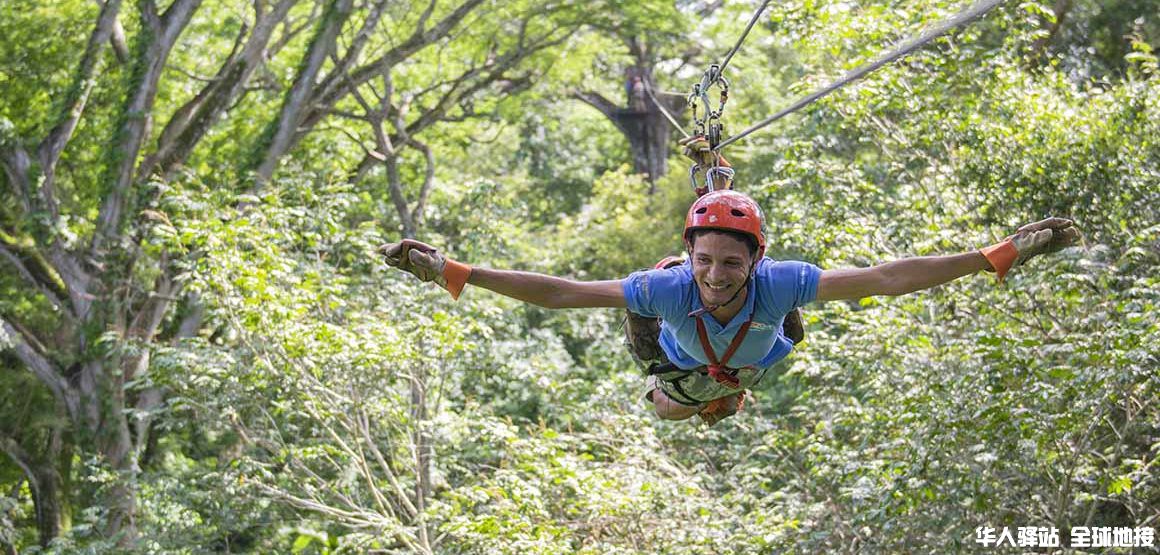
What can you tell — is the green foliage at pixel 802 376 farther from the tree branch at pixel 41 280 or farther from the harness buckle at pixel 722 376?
the harness buckle at pixel 722 376

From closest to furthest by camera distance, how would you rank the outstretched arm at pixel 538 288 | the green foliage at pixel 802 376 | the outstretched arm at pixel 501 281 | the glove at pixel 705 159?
1. the outstretched arm at pixel 501 281
2. the outstretched arm at pixel 538 288
3. the glove at pixel 705 159
4. the green foliage at pixel 802 376

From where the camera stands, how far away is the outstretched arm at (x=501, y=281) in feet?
13.0

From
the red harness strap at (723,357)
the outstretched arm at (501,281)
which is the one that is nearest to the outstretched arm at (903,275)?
the red harness strap at (723,357)

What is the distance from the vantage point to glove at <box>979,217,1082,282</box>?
3.72 m

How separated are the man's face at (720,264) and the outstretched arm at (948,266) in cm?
23

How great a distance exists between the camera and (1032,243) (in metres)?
3.74

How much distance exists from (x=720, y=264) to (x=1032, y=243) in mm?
895

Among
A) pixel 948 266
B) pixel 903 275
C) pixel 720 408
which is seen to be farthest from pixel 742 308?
pixel 720 408

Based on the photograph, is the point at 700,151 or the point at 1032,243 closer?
the point at 1032,243

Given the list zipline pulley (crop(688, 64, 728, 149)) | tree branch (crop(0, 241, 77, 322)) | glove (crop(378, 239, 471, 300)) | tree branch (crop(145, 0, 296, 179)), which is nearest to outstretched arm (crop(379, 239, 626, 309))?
glove (crop(378, 239, 471, 300))

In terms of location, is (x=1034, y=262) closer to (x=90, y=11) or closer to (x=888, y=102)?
(x=888, y=102)

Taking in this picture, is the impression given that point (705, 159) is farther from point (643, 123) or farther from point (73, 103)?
point (643, 123)

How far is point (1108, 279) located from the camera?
315 inches

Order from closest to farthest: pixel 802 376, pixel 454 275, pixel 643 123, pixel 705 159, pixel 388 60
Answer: pixel 454 275 → pixel 705 159 → pixel 802 376 → pixel 388 60 → pixel 643 123
